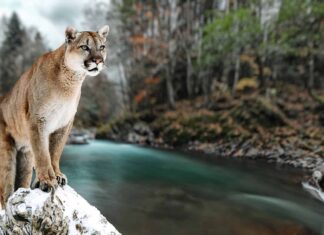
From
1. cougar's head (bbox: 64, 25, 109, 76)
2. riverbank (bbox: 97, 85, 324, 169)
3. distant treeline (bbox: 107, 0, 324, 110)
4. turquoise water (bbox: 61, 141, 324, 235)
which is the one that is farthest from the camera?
distant treeline (bbox: 107, 0, 324, 110)

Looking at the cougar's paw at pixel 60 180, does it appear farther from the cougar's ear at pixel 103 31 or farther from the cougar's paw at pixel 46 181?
the cougar's ear at pixel 103 31

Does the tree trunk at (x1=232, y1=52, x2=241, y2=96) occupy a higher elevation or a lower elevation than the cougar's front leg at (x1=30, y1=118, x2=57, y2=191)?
higher

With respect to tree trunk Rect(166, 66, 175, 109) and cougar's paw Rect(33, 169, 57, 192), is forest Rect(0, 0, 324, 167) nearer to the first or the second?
tree trunk Rect(166, 66, 175, 109)

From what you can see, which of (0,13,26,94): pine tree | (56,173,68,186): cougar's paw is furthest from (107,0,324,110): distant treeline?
(56,173,68,186): cougar's paw

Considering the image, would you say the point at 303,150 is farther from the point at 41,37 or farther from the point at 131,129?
the point at 41,37

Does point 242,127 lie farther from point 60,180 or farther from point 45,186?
point 45,186

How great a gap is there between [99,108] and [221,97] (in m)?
19.4

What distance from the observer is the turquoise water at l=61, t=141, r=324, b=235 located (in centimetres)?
799

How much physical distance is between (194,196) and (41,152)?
7.32 m

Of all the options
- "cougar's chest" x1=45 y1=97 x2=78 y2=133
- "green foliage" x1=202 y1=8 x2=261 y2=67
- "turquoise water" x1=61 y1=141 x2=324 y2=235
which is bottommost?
"turquoise water" x1=61 y1=141 x2=324 y2=235

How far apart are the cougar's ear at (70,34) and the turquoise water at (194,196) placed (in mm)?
4722

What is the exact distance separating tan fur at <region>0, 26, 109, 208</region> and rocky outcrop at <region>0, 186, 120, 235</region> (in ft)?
0.94

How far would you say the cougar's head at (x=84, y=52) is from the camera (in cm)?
383

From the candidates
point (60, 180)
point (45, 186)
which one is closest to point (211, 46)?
point (60, 180)
